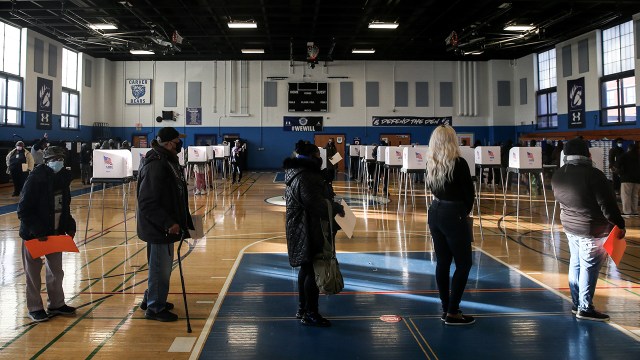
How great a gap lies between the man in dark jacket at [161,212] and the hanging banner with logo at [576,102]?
21624 mm

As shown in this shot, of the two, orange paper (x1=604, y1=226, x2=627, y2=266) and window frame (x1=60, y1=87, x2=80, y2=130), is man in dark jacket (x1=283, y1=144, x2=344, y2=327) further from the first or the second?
window frame (x1=60, y1=87, x2=80, y2=130)

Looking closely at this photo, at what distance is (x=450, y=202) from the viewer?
4121mm

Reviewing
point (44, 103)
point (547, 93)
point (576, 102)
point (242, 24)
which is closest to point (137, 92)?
point (44, 103)

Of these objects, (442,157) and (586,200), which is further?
(586,200)

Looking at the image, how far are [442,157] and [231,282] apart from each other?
3.05m

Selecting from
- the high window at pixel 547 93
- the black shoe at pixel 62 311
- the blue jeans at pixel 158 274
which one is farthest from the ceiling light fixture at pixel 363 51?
the black shoe at pixel 62 311

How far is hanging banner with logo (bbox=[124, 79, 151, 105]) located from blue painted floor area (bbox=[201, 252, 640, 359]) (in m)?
24.7

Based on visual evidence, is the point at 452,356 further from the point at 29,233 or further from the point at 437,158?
the point at 29,233

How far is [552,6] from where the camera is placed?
17906 millimetres

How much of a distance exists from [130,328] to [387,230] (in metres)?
6.01

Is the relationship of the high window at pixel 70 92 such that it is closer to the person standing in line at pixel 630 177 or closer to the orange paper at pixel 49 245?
the orange paper at pixel 49 245

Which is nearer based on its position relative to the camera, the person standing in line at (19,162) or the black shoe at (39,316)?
the black shoe at (39,316)

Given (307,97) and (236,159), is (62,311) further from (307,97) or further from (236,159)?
(307,97)

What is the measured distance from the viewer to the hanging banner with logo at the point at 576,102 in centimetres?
2167
